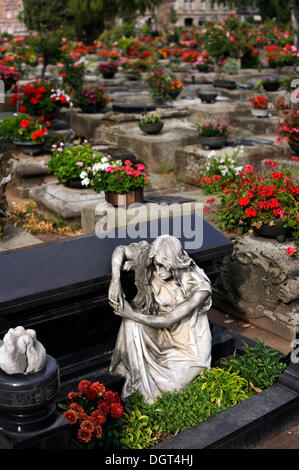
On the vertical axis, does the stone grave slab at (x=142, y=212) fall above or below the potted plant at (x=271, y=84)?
below

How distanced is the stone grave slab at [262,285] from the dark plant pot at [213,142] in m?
4.90

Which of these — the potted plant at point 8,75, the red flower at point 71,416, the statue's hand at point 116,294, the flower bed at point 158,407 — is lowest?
the flower bed at point 158,407

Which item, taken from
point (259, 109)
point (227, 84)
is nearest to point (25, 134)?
point (259, 109)

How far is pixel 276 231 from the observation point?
287 inches

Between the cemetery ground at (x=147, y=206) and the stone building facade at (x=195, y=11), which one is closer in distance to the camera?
the cemetery ground at (x=147, y=206)

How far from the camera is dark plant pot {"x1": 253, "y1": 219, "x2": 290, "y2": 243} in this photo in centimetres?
721

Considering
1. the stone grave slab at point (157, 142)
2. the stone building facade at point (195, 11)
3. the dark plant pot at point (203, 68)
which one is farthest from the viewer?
the stone building facade at point (195, 11)

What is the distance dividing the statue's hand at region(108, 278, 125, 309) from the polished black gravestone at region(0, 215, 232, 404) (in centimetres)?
30

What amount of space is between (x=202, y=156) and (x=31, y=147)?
3246mm

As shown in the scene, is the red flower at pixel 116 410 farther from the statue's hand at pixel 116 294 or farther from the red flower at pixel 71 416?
the statue's hand at pixel 116 294

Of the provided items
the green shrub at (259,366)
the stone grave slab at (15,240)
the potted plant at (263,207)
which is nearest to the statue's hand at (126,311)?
the green shrub at (259,366)

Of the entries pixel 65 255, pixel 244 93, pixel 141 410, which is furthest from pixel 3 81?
pixel 141 410

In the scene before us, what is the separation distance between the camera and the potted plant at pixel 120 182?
28.6 feet

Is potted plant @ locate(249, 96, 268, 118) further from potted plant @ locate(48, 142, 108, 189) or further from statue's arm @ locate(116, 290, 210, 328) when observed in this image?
statue's arm @ locate(116, 290, 210, 328)
